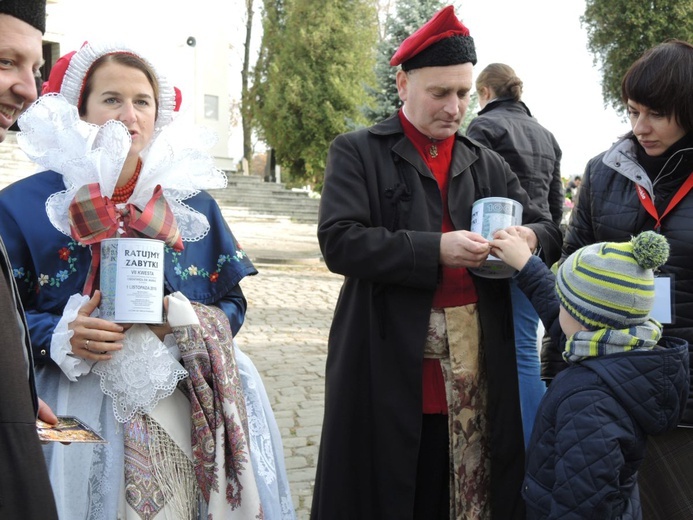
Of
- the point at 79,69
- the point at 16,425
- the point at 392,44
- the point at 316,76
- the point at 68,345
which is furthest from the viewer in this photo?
the point at 316,76

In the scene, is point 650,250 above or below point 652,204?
below

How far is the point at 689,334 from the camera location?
7.47 feet

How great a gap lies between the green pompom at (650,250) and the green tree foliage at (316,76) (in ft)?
87.7

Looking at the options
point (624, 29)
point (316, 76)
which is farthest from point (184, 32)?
point (624, 29)

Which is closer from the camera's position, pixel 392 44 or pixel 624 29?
pixel 392 44

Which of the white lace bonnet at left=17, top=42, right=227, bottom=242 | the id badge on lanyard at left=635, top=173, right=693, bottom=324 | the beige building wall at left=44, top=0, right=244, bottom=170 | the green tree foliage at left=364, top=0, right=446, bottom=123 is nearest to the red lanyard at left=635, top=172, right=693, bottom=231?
the id badge on lanyard at left=635, top=173, right=693, bottom=324

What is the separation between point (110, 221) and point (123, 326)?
11.3 inches

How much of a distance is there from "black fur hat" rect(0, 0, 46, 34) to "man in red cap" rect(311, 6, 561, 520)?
45.8 inches

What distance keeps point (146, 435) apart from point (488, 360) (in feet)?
3.72

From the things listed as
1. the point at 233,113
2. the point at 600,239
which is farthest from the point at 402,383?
the point at 233,113

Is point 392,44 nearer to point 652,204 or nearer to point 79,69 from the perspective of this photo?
point 652,204

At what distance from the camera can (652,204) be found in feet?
7.79

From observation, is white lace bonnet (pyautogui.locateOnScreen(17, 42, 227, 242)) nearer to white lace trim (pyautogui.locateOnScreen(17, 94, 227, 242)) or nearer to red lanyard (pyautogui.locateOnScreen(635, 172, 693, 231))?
white lace trim (pyautogui.locateOnScreen(17, 94, 227, 242))

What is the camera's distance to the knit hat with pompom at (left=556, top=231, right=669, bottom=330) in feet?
6.24
